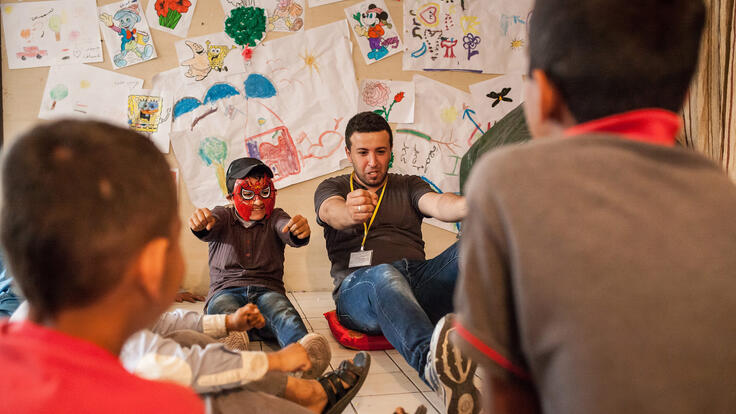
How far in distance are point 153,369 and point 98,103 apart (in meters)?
2.04

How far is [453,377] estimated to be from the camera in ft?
4.91

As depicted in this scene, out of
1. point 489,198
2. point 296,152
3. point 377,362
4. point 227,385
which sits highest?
Answer: point 489,198

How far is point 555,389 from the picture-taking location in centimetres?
64

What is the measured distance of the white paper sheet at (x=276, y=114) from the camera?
294 cm

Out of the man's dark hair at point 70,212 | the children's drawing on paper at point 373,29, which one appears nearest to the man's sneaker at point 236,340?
the man's dark hair at point 70,212

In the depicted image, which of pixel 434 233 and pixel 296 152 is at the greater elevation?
pixel 296 152

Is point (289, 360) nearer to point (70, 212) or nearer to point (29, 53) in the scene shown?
point (70, 212)

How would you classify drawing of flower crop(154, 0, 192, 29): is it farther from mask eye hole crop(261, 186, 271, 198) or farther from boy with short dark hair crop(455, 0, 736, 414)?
boy with short dark hair crop(455, 0, 736, 414)

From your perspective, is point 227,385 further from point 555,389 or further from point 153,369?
point 555,389

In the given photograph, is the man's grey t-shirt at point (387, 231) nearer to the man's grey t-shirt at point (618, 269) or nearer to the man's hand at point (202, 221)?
the man's hand at point (202, 221)

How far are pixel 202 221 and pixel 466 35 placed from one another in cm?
180

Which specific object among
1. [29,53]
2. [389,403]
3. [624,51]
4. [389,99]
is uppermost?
[29,53]

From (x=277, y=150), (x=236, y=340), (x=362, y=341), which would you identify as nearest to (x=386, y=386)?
(x=362, y=341)

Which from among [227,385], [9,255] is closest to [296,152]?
[227,385]
